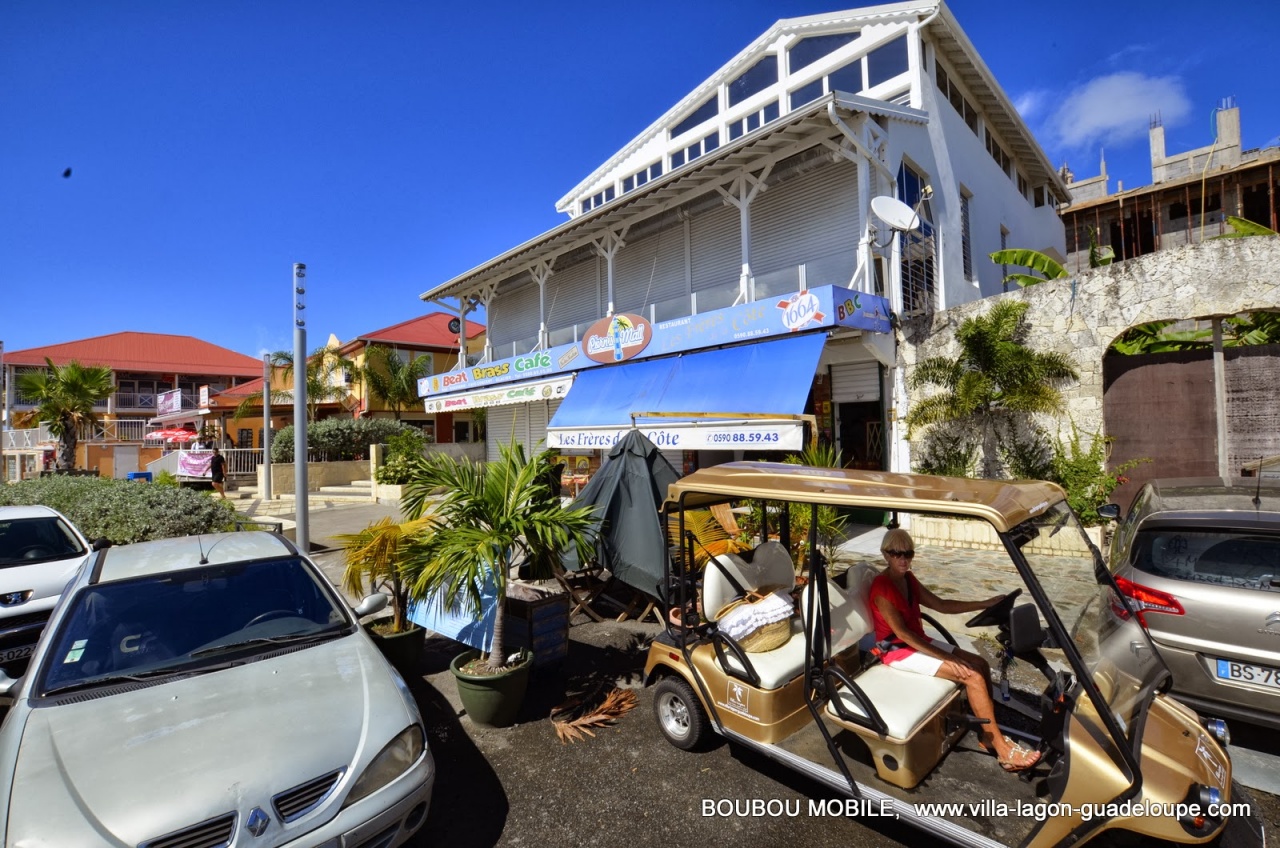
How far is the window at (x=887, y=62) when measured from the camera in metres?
13.3

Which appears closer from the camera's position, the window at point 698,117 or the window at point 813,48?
the window at point 813,48

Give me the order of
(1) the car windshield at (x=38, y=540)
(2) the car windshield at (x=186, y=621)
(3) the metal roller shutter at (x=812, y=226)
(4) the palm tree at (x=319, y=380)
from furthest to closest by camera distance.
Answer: (4) the palm tree at (x=319, y=380)
(3) the metal roller shutter at (x=812, y=226)
(1) the car windshield at (x=38, y=540)
(2) the car windshield at (x=186, y=621)

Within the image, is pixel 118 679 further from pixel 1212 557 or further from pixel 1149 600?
pixel 1212 557

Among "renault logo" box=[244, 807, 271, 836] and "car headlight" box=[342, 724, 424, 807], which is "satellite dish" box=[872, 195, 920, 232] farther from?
"renault logo" box=[244, 807, 271, 836]

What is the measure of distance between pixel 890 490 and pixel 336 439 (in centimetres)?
2330

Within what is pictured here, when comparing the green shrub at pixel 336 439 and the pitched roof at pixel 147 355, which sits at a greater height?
the pitched roof at pixel 147 355

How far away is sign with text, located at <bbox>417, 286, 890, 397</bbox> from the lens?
377 inches

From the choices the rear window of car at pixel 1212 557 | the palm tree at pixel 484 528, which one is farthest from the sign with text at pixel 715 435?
the rear window of car at pixel 1212 557

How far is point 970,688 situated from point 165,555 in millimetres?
5417

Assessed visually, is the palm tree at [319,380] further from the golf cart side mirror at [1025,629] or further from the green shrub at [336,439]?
the golf cart side mirror at [1025,629]

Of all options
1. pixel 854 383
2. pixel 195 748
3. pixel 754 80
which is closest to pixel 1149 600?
pixel 195 748

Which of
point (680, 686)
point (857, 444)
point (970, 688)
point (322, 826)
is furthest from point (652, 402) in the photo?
point (322, 826)

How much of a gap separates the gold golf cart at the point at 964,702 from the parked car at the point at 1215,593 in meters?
0.99

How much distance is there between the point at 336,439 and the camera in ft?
72.7
